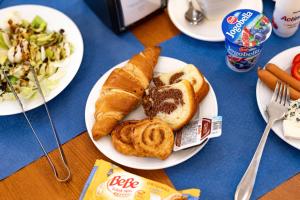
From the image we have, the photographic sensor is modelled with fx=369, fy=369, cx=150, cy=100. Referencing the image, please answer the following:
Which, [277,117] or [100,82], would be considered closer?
[277,117]

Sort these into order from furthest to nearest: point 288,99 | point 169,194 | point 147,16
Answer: point 147,16 → point 288,99 → point 169,194

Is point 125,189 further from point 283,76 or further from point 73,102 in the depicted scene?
point 283,76

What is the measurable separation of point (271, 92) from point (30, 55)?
65cm

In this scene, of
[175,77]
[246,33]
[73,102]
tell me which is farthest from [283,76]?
[73,102]

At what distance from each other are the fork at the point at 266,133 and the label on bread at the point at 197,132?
0.36ft

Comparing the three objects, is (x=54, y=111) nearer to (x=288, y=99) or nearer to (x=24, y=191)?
(x=24, y=191)

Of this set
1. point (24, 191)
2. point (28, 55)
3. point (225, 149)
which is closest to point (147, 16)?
point (28, 55)

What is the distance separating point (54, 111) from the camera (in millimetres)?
982

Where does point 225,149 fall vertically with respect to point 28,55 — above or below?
below

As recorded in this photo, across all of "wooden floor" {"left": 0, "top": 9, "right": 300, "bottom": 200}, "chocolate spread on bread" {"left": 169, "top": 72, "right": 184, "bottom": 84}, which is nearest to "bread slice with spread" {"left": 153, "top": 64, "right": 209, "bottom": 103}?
"chocolate spread on bread" {"left": 169, "top": 72, "right": 184, "bottom": 84}

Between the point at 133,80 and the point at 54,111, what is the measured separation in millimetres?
238

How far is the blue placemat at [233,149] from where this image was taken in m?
0.83

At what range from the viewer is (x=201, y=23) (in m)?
1.10

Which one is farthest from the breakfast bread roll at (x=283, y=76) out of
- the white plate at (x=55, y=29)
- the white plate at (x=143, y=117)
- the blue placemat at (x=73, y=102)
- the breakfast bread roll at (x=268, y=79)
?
the white plate at (x=55, y=29)
